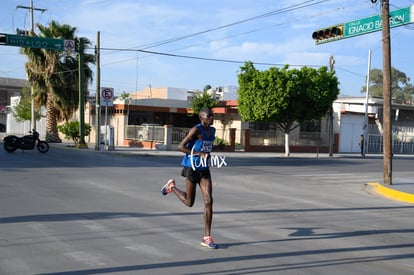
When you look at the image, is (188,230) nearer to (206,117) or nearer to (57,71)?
(206,117)

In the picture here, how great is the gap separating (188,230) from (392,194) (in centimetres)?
877

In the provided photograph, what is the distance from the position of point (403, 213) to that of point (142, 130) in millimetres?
27867

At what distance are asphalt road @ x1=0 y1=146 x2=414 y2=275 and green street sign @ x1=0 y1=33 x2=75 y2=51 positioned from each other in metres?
15.8

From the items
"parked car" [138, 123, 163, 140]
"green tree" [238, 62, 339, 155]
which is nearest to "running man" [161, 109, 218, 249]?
"green tree" [238, 62, 339, 155]

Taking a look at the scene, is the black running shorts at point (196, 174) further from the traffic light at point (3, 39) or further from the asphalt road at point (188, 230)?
the traffic light at point (3, 39)

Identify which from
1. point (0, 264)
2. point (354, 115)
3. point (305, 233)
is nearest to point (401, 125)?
point (354, 115)

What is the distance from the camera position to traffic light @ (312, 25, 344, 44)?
59.6 ft

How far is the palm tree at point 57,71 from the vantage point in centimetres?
3500

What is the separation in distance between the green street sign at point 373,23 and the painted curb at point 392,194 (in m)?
5.44

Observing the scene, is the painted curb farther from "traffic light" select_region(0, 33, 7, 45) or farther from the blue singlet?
"traffic light" select_region(0, 33, 7, 45)

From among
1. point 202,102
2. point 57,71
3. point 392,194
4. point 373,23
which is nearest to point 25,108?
point 57,71

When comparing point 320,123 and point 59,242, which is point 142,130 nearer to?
point 320,123

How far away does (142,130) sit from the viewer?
37469 mm

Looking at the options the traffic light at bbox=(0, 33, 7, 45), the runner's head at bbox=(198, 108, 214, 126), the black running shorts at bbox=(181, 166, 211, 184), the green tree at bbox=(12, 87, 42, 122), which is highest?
the traffic light at bbox=(0, 33, 7, 45)
